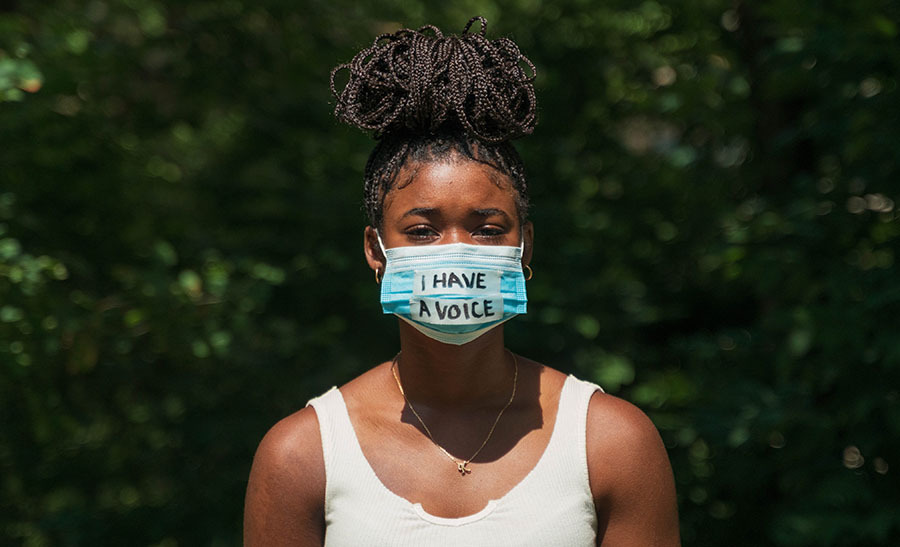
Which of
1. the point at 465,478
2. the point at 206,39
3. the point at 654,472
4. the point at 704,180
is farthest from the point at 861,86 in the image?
the point at 206,39

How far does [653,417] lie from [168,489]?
213cm

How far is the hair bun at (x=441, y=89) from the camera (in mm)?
2109

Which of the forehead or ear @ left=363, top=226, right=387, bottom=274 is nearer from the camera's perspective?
the forehead

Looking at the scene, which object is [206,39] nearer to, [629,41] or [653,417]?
[629,41]

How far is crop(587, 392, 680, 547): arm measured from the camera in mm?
2080

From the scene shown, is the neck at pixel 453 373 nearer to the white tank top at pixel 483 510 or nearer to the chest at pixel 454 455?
the chest at pixel 454 455

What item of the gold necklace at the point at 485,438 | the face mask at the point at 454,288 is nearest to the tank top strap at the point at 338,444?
the gold necklace at the point at 485,438

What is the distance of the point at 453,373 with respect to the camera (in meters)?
2.25

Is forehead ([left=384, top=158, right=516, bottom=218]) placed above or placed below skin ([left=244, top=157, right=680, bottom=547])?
above

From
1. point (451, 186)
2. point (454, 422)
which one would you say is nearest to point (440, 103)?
point (451, 186)

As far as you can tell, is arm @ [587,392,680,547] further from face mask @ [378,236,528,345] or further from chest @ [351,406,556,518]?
face mask @ [378,236,528,345]

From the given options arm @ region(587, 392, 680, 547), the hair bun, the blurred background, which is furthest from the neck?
the blurred background

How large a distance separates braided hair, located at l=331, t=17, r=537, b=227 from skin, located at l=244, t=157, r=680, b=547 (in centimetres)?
6

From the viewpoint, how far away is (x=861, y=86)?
3.37 m
